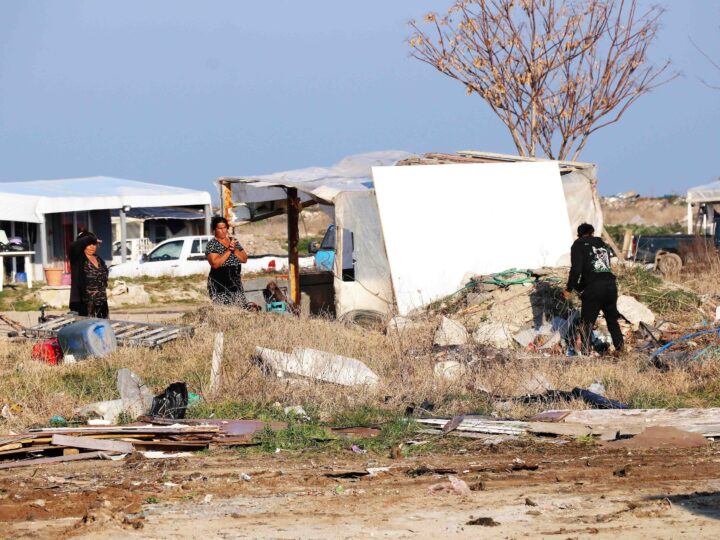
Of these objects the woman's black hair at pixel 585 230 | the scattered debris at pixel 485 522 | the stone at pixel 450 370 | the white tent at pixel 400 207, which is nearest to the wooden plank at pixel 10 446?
the scattered debris at pixel 485 522

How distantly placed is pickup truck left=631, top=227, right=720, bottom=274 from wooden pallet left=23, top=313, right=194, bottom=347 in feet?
32.3

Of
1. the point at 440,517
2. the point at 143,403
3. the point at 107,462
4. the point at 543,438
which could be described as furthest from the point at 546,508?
the point at 143,403

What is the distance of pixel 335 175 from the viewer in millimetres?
17234

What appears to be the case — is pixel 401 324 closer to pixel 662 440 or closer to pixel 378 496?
pixel 662 440

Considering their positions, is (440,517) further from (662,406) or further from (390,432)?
(662,406)

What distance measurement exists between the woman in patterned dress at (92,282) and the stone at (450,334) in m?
4.13

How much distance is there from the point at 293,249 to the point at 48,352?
570 centimetres

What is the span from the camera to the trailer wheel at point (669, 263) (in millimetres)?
20048

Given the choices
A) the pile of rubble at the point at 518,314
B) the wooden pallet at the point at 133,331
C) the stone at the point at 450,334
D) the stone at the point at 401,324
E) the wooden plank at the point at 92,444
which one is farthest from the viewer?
the stone at the point at 401,324

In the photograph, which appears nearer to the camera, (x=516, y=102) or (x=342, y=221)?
(x=342, y=221)

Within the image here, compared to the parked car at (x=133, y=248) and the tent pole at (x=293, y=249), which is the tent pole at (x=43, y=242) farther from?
the tent pole at (x=293, y=249)

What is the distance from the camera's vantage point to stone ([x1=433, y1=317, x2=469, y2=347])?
13.0 m

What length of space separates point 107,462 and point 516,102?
55.7ft

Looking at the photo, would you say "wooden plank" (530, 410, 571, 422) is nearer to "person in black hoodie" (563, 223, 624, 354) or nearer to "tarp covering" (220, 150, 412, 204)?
"person in black hoodie" (563, 223, 624, 354)
